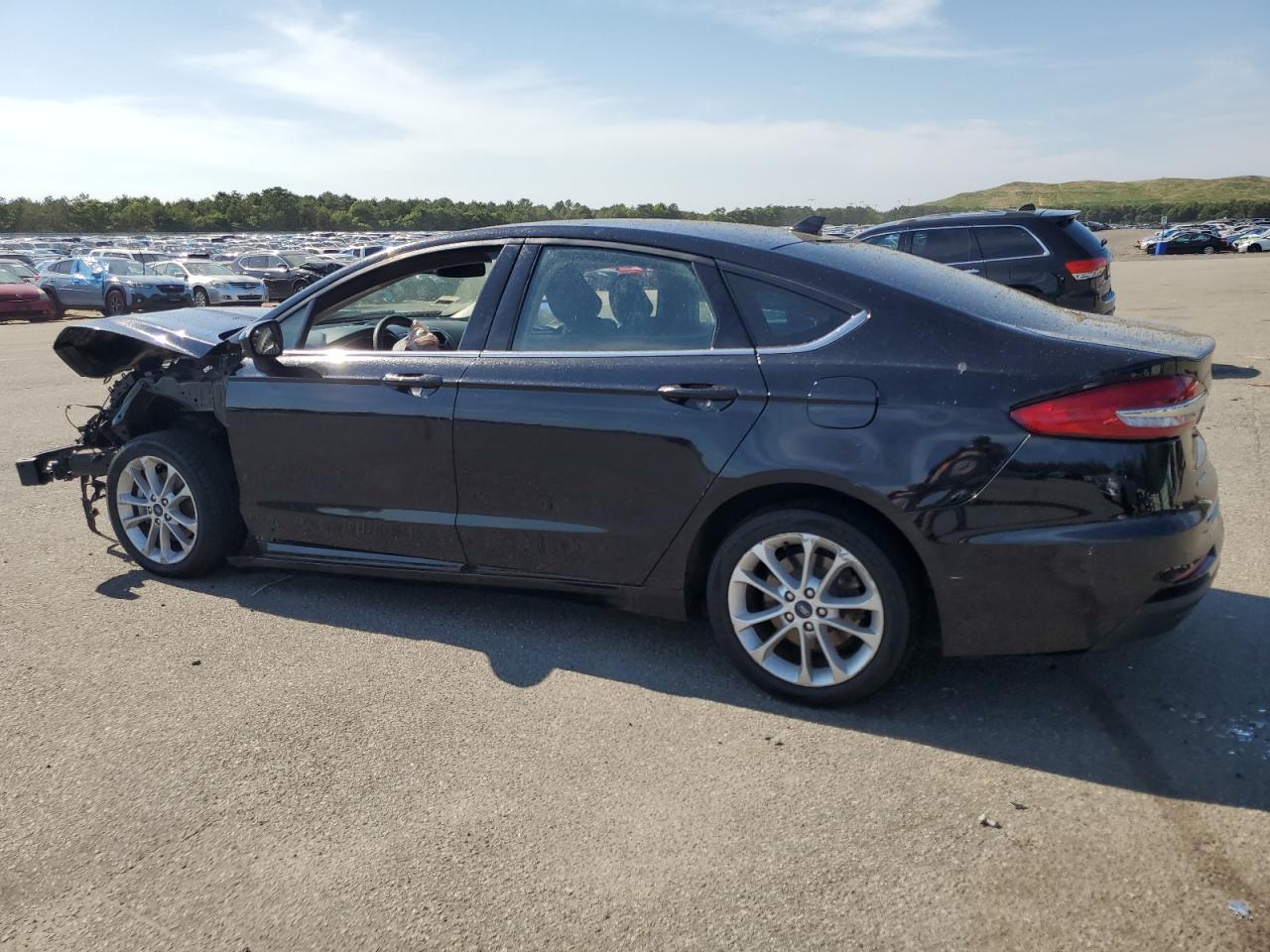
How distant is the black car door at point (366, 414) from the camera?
14.2 ft

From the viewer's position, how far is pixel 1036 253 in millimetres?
10117

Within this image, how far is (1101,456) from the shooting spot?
3.21 metres

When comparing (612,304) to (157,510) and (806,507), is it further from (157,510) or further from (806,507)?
(157,510)

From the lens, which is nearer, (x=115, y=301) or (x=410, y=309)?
(x=410, y=309)

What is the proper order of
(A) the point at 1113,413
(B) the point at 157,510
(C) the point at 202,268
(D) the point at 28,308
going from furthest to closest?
(C) the point at 202,268 → (D) the point at 28,308 → (B) the point at 157,510 → (A) the point at 1113,413

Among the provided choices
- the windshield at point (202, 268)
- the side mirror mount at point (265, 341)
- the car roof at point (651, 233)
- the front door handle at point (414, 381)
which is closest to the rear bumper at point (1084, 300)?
the car roof at point (651, 233)

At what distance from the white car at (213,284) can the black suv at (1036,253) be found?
2149cm

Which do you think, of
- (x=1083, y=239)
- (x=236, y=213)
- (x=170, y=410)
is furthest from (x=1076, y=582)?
(x=236, y=213)

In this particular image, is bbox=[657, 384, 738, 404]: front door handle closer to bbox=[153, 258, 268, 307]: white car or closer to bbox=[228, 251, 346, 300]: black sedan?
bbox=[153, 258, 268, 307]: white car

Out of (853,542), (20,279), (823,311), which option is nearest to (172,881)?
(853,542)

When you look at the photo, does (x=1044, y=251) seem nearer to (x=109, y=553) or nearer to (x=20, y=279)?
(x=109, y=553)

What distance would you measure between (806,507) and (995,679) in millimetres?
1032

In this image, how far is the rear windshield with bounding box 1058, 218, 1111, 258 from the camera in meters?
10.1

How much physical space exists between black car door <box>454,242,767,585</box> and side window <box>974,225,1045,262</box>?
729 centimetres
